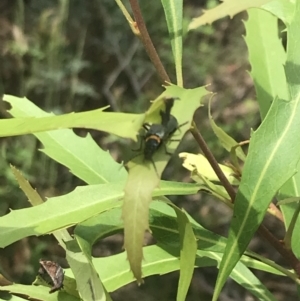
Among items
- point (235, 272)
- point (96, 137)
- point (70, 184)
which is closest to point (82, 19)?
point (96, 137)

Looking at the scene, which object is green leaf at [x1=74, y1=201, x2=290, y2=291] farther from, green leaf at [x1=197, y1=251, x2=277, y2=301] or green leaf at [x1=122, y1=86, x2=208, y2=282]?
green leaf at [x1=122, y1=86, x2=208, y2=282]

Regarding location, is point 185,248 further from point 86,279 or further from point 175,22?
point 175,22

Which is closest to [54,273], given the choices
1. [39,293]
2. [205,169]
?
[39,293]

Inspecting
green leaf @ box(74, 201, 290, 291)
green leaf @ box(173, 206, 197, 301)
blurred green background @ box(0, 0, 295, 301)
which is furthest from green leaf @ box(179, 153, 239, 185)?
blurred green background @ box(0, 0, 295, 301)

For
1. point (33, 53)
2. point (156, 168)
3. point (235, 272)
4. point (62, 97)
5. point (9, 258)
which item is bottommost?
point (9, 258)

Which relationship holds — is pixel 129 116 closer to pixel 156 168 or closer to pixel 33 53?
pixel 156 168

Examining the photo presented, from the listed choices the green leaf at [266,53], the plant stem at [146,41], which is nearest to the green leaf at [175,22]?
the plant stem at [146,41]
